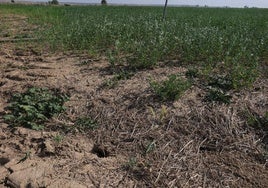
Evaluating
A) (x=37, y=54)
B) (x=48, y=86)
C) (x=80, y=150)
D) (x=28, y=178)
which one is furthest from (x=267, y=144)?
(x=37, y=54)

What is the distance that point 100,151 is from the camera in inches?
161

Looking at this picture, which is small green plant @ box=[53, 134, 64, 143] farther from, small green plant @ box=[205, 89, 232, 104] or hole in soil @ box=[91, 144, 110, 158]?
small green plant @ box=[205, 89, 232, 104]

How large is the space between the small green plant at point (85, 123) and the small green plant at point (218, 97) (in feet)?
4.46

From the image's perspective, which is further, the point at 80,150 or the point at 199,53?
the point at 199,53

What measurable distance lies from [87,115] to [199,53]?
252cm

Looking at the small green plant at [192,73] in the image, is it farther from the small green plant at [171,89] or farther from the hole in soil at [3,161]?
the hole in soil at [3,161]

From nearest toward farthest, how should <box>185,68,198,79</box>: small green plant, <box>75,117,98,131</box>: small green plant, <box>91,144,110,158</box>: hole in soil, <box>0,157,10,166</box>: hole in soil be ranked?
1. <box>0,157,10,166</box>: hole in soil
2. <box>91,144,110,158</box>: hole in soil
3. <box>75,117,98,131</box>: small green plant
4. <box>185,68,198,79</box>: small green plant

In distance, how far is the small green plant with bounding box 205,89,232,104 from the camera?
176 inches

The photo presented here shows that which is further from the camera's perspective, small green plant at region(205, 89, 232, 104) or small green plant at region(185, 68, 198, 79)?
small green plant at region(185, 68, 198, 79)

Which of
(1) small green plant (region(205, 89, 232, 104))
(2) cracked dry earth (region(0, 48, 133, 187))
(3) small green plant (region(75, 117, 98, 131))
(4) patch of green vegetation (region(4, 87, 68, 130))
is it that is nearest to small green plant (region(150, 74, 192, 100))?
(1) small green plant (region(205, 89, 232, 104))

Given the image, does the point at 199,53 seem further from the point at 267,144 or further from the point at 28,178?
the point at 28,178

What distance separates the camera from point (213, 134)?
13.4ft

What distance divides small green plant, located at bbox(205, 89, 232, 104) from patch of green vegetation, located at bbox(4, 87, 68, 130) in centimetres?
180

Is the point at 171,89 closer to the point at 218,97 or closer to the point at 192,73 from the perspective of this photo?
the point at 218,97
